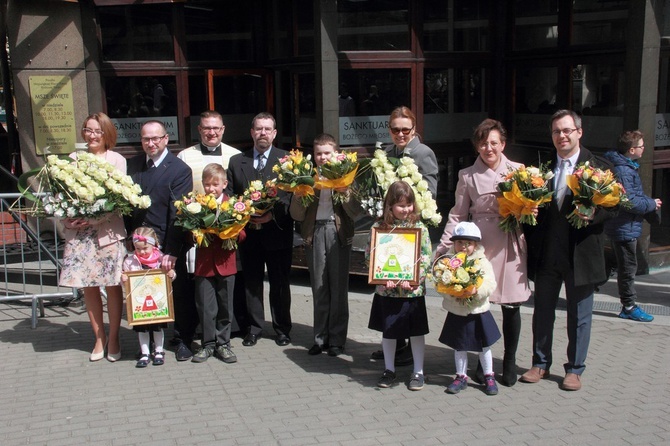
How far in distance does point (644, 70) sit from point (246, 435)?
6.49 m

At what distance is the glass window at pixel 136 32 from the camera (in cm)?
1047

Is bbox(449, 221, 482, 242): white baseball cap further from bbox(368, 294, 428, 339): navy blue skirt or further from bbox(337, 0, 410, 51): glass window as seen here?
bbox(337, 0, 410, 51): glass window

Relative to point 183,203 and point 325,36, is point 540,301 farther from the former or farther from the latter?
point 325,36

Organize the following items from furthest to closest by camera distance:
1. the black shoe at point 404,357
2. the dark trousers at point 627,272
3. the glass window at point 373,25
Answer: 1. the glass window at point 373,25
2. the dark trousers at point 627,272
3. the black shoe at point 404,357

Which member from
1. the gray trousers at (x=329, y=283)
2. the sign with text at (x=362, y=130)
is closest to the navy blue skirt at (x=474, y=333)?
the gray trousers at (x=329, y=283)

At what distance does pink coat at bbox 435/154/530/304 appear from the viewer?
5703 mm

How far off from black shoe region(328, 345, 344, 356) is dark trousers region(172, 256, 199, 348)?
47.8 inches

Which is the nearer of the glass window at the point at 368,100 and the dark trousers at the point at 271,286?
the dark trousers at the point at 271,286

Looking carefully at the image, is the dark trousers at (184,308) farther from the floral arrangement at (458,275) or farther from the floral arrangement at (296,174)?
the floral arrangement at (458,275)

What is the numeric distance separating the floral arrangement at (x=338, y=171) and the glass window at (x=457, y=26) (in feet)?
17.3

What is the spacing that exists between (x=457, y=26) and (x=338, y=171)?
5888 millimetres

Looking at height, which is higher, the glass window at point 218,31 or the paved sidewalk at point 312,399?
the glass window at point 218,31

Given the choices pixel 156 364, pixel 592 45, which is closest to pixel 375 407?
pixel 156 364

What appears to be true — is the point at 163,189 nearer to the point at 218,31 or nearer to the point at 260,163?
the point at 260,163
